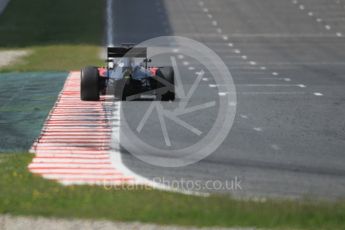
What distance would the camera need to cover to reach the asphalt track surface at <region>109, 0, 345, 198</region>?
1545cm

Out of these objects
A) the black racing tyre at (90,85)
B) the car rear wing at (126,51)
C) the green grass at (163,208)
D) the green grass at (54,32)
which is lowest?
the green grass at (54,32)

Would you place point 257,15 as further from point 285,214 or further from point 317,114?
point 285,214

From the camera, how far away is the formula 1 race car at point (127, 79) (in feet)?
79.9

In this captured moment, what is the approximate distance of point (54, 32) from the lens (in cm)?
5047

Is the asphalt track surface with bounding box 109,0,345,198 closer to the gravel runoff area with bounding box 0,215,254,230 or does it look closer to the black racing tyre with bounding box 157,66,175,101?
the black racing tyre with bounding box 157,66,175,101

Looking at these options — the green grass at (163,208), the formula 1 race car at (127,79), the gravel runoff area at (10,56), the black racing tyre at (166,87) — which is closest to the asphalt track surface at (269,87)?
the formula 1 race car at (127,79)

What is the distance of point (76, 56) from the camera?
4084 centimetres

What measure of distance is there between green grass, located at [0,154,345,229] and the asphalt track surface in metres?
1.18

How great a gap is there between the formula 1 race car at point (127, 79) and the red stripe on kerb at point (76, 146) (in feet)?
1.41

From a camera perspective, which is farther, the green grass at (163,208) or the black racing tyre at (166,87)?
the black racing tyre at (166,87)

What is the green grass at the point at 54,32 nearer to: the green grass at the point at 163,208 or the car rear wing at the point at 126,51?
the car rear wing at the point at 126,51

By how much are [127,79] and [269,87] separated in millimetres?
7264


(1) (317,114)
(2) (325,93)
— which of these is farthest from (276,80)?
(1) (317,114)

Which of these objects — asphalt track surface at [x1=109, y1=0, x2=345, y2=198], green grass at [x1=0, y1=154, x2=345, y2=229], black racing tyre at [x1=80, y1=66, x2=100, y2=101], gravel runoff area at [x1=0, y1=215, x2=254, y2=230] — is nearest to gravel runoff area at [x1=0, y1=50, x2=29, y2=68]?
asphalt track surface at [x1=109, y1=0, x2=345, y2=198]
